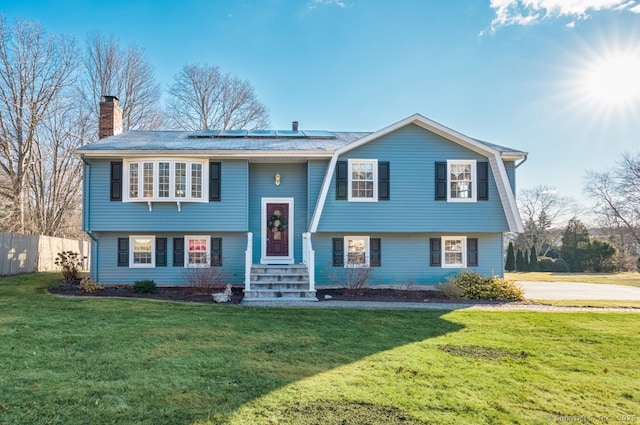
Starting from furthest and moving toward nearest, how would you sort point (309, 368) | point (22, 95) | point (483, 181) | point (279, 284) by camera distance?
point (22, 95)
point (483, 181)
point (279, 284)
point (309, 368)

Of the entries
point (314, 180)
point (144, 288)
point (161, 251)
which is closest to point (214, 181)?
point (161, 251)

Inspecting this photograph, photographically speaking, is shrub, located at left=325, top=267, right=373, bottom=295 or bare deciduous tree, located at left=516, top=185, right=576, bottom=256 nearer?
shrub, located at left=325, top=267, right=373, bottom=295

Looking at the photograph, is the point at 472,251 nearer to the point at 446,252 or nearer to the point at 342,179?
the point at 446,252

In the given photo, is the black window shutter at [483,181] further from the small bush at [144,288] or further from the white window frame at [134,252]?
the white window frame at [134,252]

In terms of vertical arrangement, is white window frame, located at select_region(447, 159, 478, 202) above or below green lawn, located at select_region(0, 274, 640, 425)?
above

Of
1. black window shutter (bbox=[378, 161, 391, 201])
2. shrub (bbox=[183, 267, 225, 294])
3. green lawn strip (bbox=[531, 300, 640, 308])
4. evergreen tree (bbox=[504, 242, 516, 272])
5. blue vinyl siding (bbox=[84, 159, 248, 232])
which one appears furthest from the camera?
evergreen tree (bbox=[504, 242, 516, 272])

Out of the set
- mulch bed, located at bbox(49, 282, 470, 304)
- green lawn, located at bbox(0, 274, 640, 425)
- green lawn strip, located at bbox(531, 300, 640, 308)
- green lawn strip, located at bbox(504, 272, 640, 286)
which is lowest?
green lawn strip, located at bbox(504, 272, 640, 286)

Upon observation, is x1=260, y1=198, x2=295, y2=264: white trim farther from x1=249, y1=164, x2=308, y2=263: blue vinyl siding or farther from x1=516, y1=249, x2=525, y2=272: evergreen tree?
x1=516, y1=249, x2=525, y2=272: evergreen tree

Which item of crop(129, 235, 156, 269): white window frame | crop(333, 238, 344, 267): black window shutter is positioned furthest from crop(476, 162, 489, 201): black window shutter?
crop(129, 235, 156, 269): white window frame

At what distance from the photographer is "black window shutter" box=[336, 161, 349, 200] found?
494 inches

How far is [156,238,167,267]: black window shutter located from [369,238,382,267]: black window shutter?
7127 mm

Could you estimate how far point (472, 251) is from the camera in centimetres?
1343

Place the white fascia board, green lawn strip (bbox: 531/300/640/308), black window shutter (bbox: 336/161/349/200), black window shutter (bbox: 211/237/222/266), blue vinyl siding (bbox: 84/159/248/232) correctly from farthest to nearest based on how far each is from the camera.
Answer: black window shutter (bbox: 211/237/222/266)
black window shutter (bbox: 336/161/349/200)
blue vinyl siding (bbox: 84/159/248/232)
the white fascia board
green lawn strip (bbox: 531/300/640/308)

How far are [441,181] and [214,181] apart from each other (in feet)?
25.1
